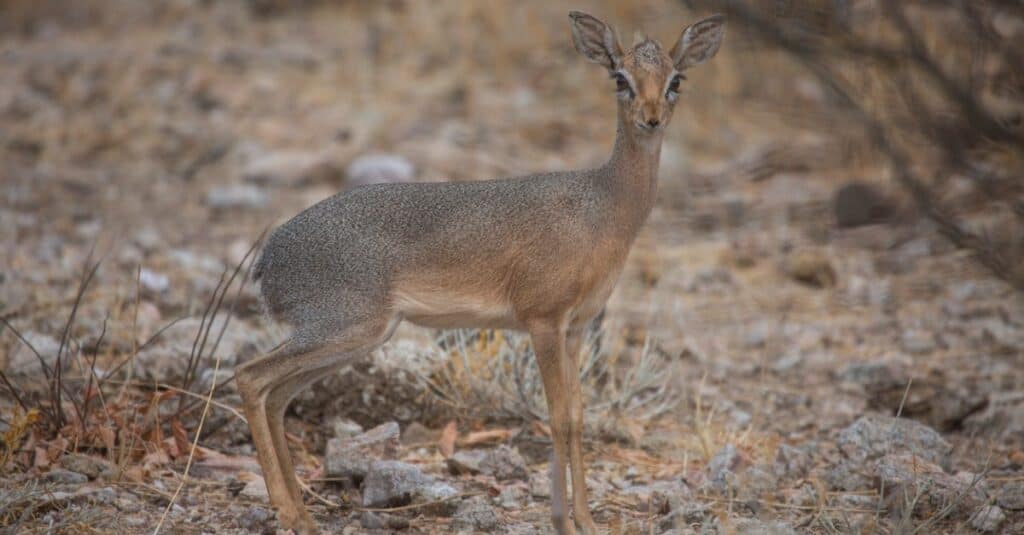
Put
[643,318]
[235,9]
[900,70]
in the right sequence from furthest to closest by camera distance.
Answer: [235,9]
[643,318]
[900,70]

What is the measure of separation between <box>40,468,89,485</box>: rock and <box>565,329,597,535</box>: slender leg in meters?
2.07

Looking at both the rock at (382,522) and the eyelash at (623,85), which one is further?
the rock at (382,522)

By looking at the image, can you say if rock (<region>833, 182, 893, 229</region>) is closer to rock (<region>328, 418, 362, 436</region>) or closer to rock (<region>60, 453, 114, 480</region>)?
rock (<region>328, 418, 362, 436</region>)

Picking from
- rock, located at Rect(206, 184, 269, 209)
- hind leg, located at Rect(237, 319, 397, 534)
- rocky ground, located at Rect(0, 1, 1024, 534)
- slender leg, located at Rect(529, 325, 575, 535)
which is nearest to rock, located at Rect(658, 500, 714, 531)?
rocky ground, located at Rect(0, 1, 1024, 534)

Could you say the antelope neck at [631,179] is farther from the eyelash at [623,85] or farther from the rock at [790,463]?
the rock at [790,463]

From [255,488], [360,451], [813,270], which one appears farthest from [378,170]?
[255,488]

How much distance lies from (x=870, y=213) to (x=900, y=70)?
Result: 618mm

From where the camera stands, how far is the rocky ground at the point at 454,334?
5324 mm

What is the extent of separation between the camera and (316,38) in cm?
1399

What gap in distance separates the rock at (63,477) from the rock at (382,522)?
3.96ft

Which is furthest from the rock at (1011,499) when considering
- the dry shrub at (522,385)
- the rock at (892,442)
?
the dry shrub at (522,385)

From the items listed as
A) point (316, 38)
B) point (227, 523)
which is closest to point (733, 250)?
point (227, 523)

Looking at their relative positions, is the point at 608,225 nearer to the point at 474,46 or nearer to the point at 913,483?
the point at 913,483

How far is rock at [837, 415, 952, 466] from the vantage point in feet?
19.2
